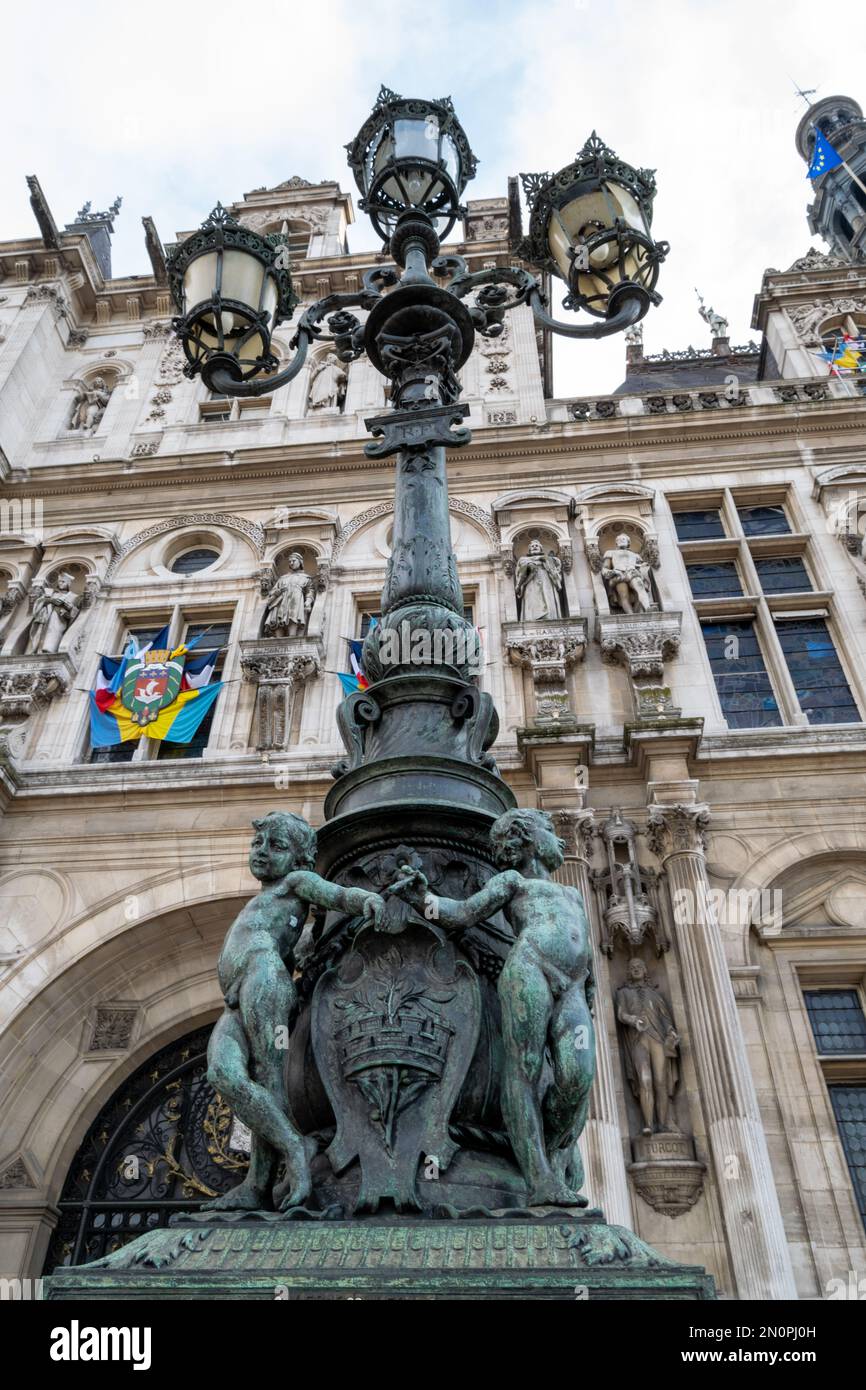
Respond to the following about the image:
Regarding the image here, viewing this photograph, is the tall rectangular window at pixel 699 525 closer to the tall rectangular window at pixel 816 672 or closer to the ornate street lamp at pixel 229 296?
the tall rectangular window at pixel 816 672

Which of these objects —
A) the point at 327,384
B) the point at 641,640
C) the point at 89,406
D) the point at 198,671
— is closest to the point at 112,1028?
the point at 198,671

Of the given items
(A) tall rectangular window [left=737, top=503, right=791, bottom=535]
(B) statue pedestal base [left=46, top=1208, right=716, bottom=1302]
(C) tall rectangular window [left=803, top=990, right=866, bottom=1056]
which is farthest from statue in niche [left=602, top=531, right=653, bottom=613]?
(B) statue pedestal base [left=46, top=1208, right=716, bottom=1302]

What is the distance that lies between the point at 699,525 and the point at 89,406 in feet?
43.4

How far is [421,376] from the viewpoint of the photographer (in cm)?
634

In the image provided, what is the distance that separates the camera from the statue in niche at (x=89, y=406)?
799 inches

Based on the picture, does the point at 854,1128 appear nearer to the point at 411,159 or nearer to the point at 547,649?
the point at 547,649

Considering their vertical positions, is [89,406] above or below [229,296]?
above

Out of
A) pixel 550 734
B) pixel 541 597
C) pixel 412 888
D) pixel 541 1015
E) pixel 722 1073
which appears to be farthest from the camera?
pixel 541 597

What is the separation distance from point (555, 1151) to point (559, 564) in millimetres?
12027

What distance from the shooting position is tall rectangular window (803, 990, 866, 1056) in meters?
10.3

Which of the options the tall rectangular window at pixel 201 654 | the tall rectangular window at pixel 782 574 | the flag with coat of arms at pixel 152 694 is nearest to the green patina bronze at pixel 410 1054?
the flag with coat of arms at pixel 152 694

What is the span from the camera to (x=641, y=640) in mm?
13289

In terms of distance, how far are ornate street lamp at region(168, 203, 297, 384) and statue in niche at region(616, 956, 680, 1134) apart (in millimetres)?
7080

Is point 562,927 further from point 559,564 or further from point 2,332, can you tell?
point 2,332
